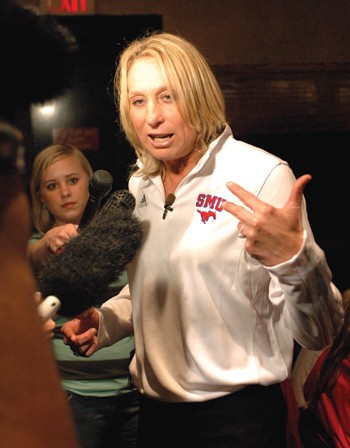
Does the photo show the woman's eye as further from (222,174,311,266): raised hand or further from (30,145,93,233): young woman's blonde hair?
(30,145,93,233): young woman's blonde hair

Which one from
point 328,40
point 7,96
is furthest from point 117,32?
point 7,96

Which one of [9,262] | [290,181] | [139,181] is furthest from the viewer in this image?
[139,181]

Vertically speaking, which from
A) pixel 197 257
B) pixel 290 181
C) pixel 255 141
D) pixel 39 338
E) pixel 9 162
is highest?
pixel 9 162

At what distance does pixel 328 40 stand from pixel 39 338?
388 cm

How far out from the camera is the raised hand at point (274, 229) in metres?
1.32

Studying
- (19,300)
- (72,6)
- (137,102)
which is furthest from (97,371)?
(72,6)

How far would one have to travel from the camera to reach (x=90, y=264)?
53.5 inches

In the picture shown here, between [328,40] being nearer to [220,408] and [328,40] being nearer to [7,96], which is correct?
[220,408]

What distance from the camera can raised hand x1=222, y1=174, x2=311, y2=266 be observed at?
1316mm

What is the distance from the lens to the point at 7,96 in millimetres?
768

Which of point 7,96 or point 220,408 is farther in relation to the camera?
point 220,408

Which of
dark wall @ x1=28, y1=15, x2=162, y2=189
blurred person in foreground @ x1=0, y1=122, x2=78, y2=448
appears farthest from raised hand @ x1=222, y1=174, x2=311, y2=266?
dark wall @ x1=28, y1=15, x2=162, y2=189

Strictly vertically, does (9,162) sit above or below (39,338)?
above

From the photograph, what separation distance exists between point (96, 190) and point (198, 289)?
1.06 ft
